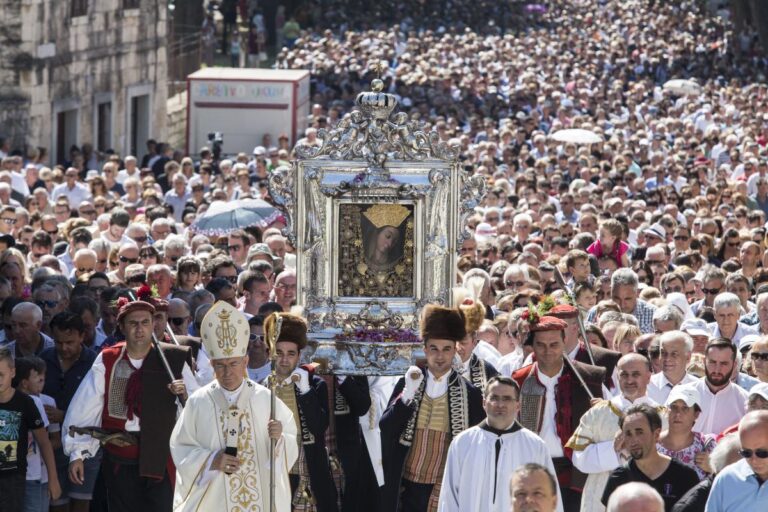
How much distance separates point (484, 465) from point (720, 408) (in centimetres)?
204

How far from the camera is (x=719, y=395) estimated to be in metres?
11.3

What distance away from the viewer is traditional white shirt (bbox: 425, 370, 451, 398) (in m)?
10.9

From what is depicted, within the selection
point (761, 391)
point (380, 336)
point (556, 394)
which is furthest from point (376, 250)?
point (761, 391)

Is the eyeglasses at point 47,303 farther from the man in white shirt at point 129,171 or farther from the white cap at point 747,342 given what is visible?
the man in white shirt at point 129,171

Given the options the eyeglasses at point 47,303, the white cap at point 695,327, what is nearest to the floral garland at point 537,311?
the white cap at point 695,327

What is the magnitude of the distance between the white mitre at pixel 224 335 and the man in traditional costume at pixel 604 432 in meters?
1.85

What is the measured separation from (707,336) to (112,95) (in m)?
22.1

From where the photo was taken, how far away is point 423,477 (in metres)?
10.8

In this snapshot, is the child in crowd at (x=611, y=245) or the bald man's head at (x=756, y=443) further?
the child in crowd at (x=611, y=245)

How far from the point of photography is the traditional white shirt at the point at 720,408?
1120 cm

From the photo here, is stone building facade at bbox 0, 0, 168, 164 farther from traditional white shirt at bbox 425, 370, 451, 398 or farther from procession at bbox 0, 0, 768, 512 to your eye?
traditional white shirt at bbox 425, 370, 451, 398

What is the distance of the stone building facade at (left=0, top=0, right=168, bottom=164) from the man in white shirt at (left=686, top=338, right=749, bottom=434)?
19.6 m

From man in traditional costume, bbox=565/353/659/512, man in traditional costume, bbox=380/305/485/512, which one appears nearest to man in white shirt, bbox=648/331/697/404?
man in traditional costume, bbox=565/353/659/512

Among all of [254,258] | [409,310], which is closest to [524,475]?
[409,310]
